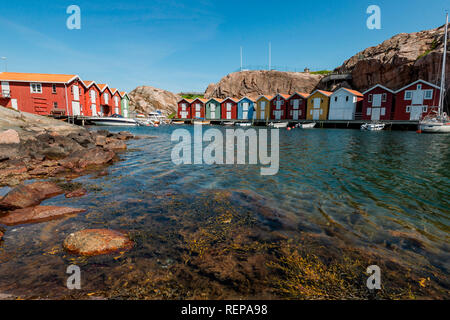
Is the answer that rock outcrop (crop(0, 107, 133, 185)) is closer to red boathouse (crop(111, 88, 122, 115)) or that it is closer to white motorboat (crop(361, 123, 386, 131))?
→ white motorboat (crop(361, 123, 386, 131))

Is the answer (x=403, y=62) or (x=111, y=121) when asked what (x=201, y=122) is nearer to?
(x=111, y=121)

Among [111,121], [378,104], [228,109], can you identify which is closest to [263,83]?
[228,109]

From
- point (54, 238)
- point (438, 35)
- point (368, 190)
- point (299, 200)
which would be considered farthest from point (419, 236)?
point (438, 35)

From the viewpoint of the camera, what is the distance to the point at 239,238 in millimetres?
4785

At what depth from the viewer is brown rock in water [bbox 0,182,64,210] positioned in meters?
5.77

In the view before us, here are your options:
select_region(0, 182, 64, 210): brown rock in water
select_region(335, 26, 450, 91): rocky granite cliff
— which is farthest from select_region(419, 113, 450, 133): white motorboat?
select_region(0, 182, 64, 210): brown rock in water

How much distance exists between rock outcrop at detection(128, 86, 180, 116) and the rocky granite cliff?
65483 millimetres

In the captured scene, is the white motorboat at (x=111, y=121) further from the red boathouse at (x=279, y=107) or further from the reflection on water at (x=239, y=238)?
the reflection on water at (x=239, y=238)

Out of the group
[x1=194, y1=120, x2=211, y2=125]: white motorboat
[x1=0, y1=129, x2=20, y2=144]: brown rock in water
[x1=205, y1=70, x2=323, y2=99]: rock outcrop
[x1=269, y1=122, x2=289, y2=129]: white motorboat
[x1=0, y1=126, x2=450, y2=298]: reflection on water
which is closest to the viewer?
[x1=0, y1=126, x2=450, y2=298]: reflection on water

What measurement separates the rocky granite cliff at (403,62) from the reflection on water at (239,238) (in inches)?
2202

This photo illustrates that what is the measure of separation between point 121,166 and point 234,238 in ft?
29.7

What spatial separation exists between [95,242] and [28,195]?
12.0 feet

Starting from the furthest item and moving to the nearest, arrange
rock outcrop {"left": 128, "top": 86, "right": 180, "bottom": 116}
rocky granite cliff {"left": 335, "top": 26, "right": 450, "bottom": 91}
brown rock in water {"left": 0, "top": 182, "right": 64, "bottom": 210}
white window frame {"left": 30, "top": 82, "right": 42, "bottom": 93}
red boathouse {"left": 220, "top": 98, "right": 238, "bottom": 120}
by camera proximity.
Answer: rock outcrop {"left": 128, "top": 86, "right": 180, "bottom": 116}
red boathouse {"left": 220, "top": 98, "right": 238, "bottom": 120}
rocky granite cliff {"left": 335, "top": 26, "right": 450, "bottom": 91}
white window frame {"left": 30, "top": 82, "right": 42, "bottom": 93}
brown rock in water {"left": 0, "top": 182, "right": 64, "bottom": 210}
